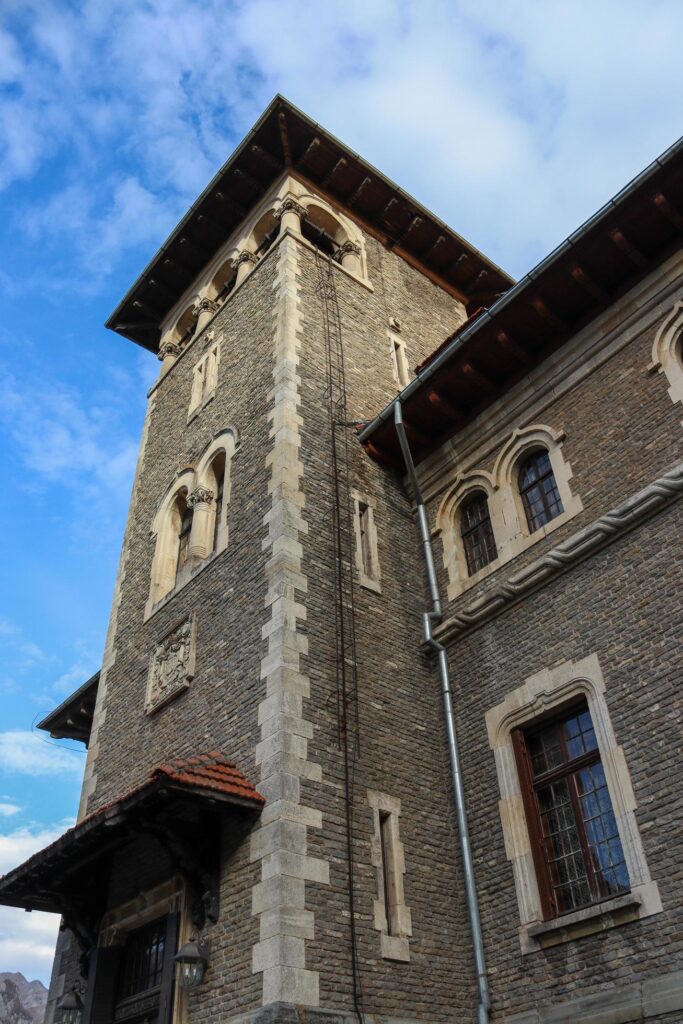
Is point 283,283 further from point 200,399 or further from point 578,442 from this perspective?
point 578,442

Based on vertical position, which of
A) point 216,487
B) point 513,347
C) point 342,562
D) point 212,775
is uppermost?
point 216,487

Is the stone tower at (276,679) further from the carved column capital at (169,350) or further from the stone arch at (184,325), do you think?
the stone arch at (184,325)

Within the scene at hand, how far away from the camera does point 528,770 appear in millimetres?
10375

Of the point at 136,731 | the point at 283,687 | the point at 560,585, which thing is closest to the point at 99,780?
the point at 136,731

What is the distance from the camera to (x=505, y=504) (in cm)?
1229

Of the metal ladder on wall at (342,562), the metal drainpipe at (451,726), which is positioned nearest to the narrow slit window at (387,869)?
the metal ladder on wall at (342,562)

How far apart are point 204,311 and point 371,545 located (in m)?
8.64

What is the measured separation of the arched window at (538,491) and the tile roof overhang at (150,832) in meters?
4.84

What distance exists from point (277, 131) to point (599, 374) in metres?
9.96

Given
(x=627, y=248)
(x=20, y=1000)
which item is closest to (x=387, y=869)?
(x=627, y=248)

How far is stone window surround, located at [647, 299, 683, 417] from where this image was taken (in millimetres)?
10763

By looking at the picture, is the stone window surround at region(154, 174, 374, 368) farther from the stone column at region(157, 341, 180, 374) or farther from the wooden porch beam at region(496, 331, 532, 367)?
the wooden porch beam at region(496, 331, 532, 367)

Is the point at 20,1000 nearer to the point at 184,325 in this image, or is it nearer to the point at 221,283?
the point at 184,325

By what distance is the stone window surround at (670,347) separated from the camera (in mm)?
10763
